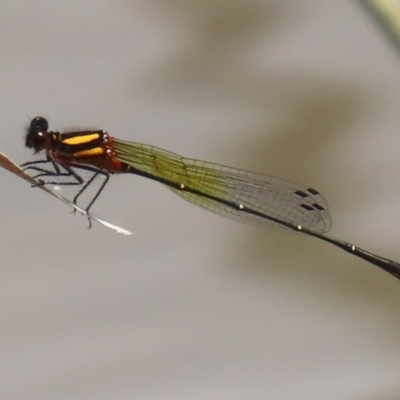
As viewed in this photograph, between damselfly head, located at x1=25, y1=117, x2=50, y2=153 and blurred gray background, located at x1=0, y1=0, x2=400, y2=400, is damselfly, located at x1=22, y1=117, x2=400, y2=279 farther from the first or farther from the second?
blurred gray background, located at x1=0, y1=0, x2=400, y2=400

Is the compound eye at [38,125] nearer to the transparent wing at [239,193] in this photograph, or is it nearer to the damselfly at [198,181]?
the damselfly at [198,181]

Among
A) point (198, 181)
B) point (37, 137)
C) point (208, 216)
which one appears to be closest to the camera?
point (37, 137)

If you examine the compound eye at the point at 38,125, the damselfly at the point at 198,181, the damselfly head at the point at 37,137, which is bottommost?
the damselfly head at the point at 37,137

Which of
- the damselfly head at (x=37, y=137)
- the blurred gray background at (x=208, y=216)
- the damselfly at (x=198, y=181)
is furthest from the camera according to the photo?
the blurred gray background at (x=208, y=216)

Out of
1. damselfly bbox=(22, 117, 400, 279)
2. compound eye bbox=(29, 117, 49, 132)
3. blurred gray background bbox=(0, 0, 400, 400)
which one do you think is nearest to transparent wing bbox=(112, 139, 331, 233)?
damselfly bbox=(22, 117, 400, 279)

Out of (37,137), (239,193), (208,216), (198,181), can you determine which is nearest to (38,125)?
(37,137)

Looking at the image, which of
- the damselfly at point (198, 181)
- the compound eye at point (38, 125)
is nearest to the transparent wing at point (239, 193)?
the damselfly at point (198, 181)

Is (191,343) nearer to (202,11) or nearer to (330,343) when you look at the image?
(330,343)

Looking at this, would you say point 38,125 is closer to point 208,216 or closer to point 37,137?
point 37,137
